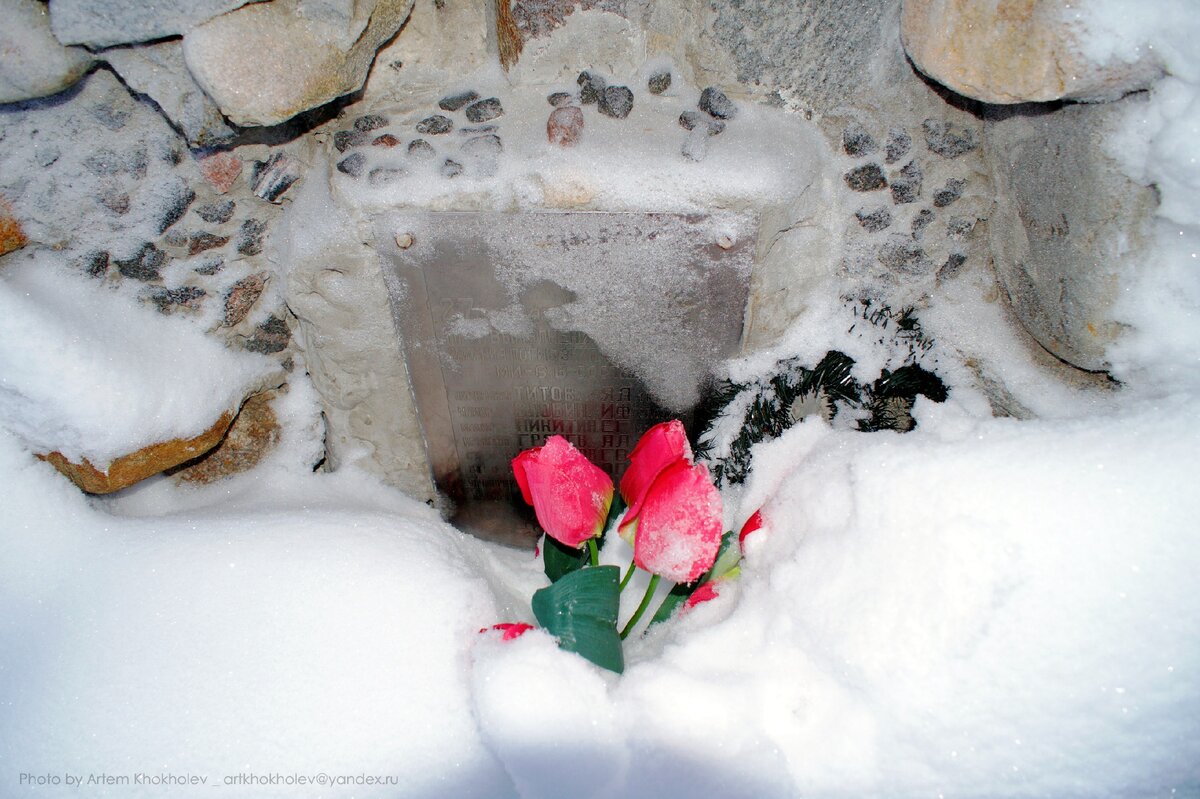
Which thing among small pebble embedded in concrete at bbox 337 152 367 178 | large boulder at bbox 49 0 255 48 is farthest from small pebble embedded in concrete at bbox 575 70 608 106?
large boulder at bbox 49 0 255 48

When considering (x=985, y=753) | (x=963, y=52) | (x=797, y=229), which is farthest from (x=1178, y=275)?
(x=985, y=753)

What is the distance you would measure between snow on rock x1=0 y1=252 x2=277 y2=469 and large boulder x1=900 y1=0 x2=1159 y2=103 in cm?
119

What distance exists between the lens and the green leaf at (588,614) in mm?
914

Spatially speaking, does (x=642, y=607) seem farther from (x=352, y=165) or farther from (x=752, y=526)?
(x=352, y=165)

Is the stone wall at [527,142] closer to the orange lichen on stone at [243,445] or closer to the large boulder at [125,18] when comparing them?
the large boulder at [125,18]

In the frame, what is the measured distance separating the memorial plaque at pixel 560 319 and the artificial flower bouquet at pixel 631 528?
0.94ft

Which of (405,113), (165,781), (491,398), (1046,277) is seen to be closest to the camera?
(165,781)

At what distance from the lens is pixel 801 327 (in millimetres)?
1207

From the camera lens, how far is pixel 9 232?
1.02m

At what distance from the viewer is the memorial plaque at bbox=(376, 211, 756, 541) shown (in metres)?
1.10

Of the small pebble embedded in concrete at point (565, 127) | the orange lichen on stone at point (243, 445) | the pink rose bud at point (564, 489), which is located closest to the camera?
the pink rose bud at point (564, 489)

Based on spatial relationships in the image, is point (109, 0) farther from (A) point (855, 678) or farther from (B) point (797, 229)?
(A) point (855, 678)

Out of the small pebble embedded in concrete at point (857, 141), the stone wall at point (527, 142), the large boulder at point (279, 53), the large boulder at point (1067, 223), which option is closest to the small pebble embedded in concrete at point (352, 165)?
the stone wall at point (527, 142)

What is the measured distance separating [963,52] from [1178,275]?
37 cm
